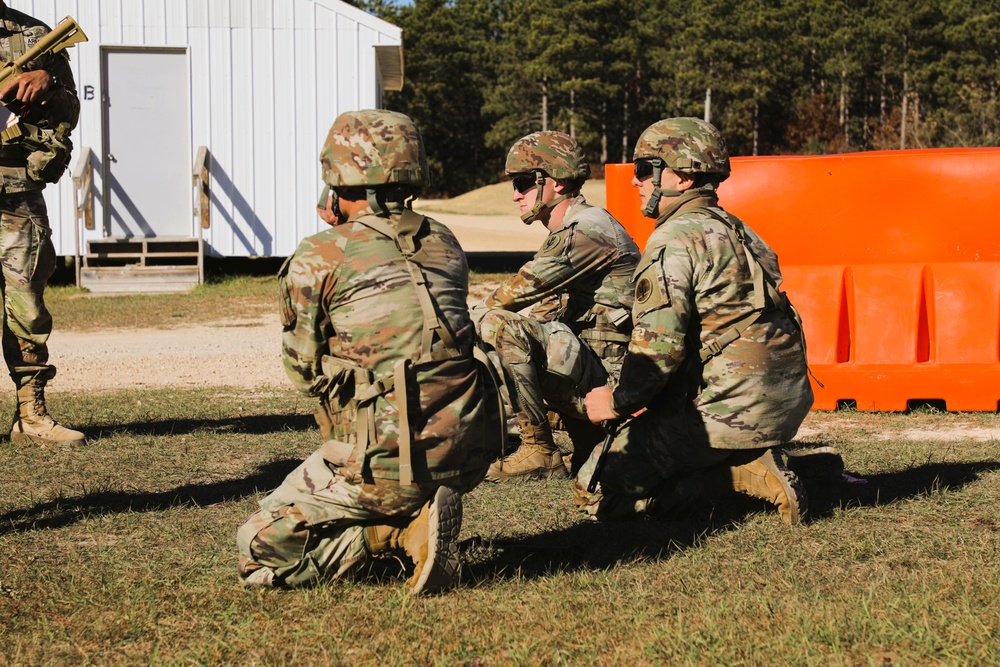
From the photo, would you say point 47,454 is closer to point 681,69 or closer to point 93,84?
point 93,84

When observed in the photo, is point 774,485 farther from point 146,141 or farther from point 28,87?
point 146,141

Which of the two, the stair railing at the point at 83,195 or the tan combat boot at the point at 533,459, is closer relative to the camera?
the tan combat boot at the point at 533,459

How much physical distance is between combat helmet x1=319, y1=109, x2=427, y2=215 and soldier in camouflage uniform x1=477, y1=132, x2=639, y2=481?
1.65 metres

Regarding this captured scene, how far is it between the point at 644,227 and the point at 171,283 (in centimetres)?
903

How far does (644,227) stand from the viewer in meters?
8.52

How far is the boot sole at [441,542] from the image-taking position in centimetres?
379

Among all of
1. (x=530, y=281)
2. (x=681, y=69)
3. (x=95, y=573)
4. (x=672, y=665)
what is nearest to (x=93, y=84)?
(x=530, y=281)

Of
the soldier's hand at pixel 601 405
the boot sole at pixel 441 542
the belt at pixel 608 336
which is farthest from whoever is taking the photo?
the belt at pixel 608 336

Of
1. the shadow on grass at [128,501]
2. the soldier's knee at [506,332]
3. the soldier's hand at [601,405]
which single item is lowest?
the shadow on grass at [128,501]

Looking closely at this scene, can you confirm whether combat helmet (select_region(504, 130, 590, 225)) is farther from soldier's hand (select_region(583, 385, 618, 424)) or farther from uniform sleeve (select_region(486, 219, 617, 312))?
soldier's hand (select_region(583, 385, 618, 424))

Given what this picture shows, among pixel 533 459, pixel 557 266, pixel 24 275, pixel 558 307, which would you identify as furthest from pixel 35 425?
pixel 557 266

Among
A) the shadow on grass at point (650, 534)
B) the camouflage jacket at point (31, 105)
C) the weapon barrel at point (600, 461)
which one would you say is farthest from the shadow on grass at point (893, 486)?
the camouflage jacket at point (31, 105)

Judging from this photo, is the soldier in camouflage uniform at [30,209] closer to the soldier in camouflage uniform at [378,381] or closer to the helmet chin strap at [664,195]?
the soldier in camouflage uniform at [378,381]

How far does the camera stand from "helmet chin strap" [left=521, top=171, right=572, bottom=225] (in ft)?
19.8
